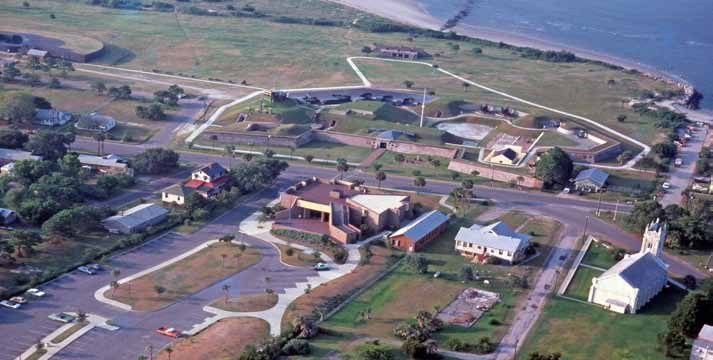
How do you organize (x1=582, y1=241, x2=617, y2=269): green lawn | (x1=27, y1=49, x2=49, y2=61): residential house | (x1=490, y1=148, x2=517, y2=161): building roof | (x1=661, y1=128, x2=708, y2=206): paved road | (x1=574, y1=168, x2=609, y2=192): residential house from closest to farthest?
(x1=582, y1=241, x2=617, y2=269): green lawn < (x1=661, y1=128, x2=708, y2=206): paved road < (x1=574, y1=168, x2=609, y2=192): residential house < (x1=490, y1=148, x2=517, y2=161): building roof < (x1=27, y1=49, x2=49, y2=61): residential house

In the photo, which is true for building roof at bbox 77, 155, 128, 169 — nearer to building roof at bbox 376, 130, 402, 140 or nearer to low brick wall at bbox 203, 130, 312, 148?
low brick wall at bbox 203, 130, 312, 148

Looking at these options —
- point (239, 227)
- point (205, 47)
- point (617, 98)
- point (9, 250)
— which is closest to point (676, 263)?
Result: point (239, 227)

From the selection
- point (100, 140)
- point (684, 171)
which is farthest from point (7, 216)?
point (684, 171)

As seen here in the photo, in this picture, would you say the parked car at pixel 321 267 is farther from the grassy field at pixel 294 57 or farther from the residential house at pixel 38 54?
the residential house at pixel 38 54

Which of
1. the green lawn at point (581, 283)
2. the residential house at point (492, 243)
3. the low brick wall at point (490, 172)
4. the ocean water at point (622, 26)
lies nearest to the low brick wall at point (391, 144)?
the low brick wall at point (490, 172)

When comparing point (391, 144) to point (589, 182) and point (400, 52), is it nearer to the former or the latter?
point (589, 182)

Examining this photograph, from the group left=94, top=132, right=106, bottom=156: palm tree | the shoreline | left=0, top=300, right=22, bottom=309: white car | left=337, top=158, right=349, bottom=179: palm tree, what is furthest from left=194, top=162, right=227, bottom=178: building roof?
the shoreline
